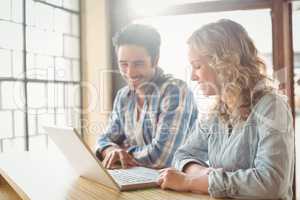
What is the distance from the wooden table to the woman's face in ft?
1.31

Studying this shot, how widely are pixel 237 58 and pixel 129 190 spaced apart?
58 centimetres

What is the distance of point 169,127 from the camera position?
197 centimetres

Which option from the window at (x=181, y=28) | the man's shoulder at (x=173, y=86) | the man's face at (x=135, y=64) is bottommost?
the man's shoulder at (x=173, y=86)

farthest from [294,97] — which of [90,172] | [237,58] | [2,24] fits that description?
[2,24]

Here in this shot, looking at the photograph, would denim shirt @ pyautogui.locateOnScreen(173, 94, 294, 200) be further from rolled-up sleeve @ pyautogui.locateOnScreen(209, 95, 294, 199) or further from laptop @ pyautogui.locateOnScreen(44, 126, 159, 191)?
laptop @ pyautogui.locateOnScreen(44, 126, 159, 191)

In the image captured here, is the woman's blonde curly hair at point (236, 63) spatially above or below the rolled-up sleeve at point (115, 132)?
Answer: above

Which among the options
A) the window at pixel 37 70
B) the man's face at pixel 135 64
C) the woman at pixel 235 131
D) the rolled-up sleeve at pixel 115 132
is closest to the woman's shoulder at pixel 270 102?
the woman at pixel 235 131

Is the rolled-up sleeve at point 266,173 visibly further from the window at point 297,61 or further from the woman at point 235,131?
the window at point 297,61

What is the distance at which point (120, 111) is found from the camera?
7.34 ft

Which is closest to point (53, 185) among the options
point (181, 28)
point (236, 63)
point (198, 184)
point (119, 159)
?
point (119, 159)

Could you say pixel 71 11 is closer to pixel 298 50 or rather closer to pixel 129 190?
pixel 298 50

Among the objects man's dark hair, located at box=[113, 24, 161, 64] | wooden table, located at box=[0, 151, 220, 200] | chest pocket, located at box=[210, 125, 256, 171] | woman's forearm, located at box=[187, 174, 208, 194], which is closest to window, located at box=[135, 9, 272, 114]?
man's dark hair, located at box=[113, 24, 161, 64]

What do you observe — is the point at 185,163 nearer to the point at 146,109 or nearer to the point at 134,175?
the point at 134,175

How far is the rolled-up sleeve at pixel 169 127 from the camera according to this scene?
1884mm
